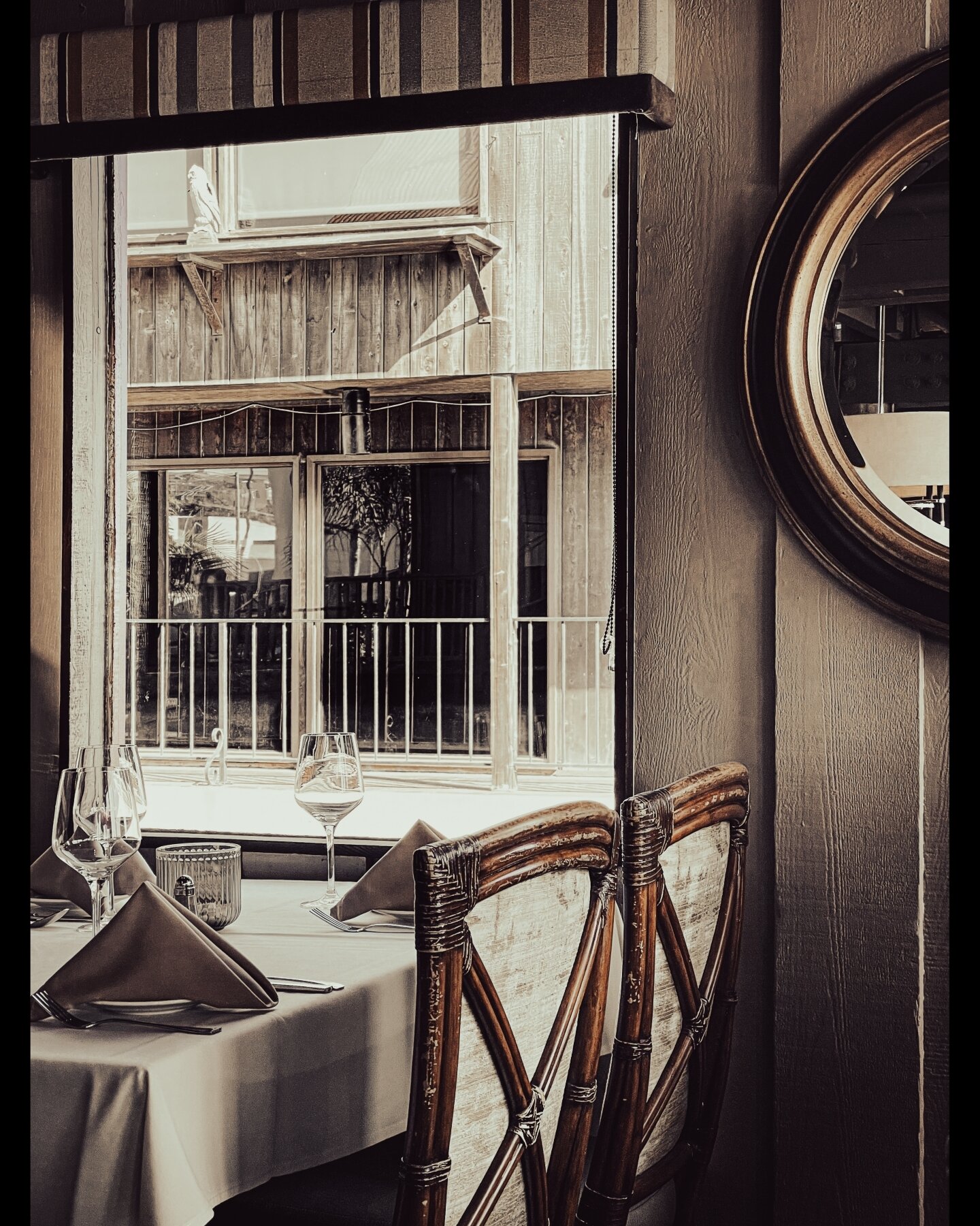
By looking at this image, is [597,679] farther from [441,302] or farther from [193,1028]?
[193,1028]

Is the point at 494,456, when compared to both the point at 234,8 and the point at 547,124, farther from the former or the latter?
the point at 234,8

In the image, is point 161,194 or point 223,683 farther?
point 223,683

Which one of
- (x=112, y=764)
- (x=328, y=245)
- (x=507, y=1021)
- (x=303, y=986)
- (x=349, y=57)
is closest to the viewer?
(x=507, y=1021)

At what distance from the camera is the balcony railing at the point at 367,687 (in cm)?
750

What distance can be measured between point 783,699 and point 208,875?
0.96m

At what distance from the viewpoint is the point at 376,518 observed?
8.06 metres

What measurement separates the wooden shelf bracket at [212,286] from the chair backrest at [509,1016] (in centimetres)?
604

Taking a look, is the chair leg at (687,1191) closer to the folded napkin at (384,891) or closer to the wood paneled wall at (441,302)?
the folded napkin at (384,891)

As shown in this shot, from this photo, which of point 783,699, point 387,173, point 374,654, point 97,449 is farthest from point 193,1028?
point 374,654

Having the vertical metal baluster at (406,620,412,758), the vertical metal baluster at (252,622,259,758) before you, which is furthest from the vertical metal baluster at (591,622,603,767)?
the vertical metal baluster at (252,622,259,758)

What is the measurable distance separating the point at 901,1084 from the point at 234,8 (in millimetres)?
2296

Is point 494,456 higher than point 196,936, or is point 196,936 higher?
point 494,456

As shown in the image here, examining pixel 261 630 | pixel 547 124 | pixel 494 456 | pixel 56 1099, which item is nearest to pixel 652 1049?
pixel 56 1099

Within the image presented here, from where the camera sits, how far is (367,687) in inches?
309
